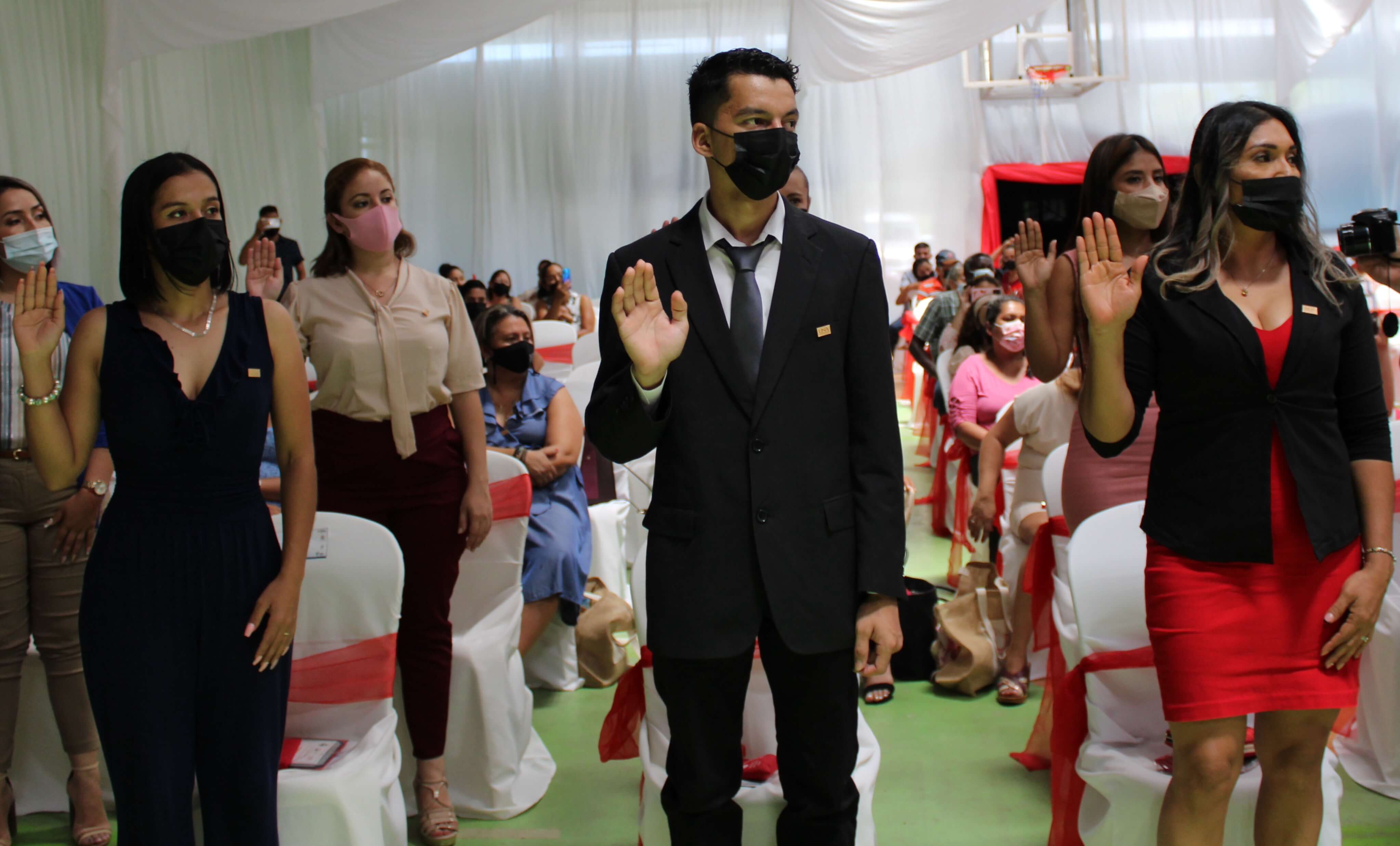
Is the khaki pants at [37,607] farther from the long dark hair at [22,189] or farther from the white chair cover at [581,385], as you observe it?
the white chair cover at [581,385]

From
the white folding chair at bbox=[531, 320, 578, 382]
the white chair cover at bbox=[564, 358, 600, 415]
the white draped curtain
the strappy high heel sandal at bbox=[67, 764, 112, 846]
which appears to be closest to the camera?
the strappy high heel sandal at bbox=[67, 764, 112, 846]

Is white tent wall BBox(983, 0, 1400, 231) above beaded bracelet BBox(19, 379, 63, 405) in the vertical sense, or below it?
above

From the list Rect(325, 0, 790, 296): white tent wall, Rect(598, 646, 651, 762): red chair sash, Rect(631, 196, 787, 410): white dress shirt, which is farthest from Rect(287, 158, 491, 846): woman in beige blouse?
Rect(325, 0, 790, 296): white tent wall

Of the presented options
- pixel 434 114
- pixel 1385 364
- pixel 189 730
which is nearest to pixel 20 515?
pixel 189 730

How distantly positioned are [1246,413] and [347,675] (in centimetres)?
182

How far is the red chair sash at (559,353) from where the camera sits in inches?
246

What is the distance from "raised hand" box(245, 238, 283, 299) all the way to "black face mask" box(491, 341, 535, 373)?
0.77 metres

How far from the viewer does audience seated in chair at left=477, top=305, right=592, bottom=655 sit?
359 centimetres

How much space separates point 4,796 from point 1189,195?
9.42 ft

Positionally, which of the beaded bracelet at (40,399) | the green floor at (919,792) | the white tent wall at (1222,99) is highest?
the white tent wall at (1222,99)

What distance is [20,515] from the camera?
250cm

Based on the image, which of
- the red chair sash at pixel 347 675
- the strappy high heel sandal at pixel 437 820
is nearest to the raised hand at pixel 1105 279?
the red chair sash at pixel 347 675

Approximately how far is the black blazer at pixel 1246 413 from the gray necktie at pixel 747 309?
624 mm

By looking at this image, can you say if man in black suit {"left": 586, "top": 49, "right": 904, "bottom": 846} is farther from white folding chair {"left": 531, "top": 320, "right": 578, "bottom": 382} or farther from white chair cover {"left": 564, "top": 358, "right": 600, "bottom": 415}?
white folding chair {"left": 531, "top": 320, "right": 578, "bottom": 382}
